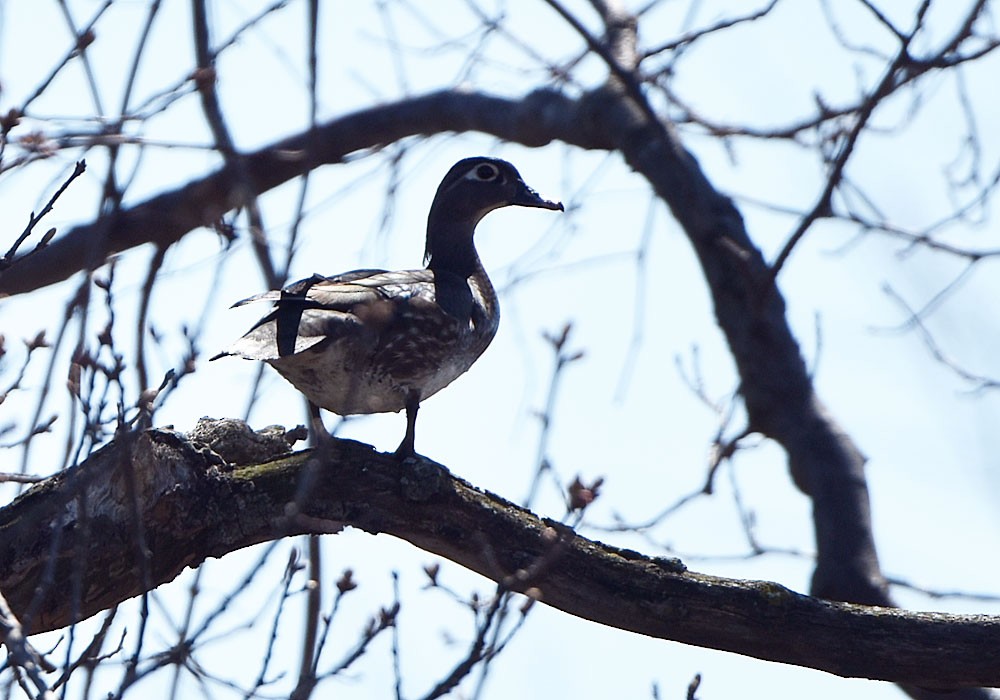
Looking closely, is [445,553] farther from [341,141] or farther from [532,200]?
[341,141]

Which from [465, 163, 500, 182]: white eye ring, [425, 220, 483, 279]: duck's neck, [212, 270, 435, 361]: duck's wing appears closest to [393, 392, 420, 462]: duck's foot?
[212, 270, 435, 361]: duck's wing

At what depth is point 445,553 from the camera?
12.7ft

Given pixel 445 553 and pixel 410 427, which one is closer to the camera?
pixel 445 553

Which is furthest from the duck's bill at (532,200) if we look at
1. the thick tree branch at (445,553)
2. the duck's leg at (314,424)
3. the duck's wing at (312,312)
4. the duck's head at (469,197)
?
the thick tree branch at (445,553)

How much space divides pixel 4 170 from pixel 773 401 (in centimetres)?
363

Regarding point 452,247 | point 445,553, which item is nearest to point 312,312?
point 445,553

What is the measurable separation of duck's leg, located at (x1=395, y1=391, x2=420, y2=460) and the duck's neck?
1.21 metres

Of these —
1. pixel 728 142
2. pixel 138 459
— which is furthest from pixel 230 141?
pixel 728 142

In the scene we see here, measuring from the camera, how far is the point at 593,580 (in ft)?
12.2

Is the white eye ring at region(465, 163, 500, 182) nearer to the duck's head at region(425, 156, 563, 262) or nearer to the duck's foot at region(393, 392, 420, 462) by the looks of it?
the duck's head at region(425, 156, 563, 262)

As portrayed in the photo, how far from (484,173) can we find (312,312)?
6.35ft

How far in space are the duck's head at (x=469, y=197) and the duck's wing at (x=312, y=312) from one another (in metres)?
1.24

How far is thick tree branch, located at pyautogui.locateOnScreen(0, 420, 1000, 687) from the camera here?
354 cm

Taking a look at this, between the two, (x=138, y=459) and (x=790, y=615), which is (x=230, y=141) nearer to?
(x=138, y=459)
